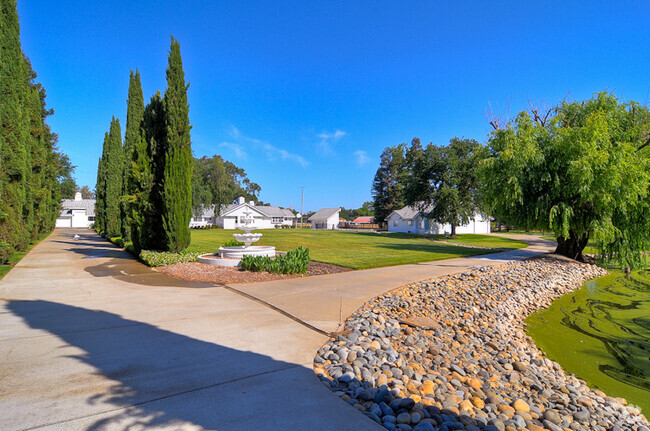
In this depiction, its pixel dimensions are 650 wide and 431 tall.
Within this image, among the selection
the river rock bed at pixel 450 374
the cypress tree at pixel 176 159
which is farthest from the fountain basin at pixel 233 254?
the river rock bed at pixel 450 374

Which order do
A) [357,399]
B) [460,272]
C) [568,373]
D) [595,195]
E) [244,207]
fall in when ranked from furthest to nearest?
[244,207]
[595,195]
[460,272]
[568,373]
[357,399]

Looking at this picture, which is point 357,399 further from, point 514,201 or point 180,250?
point 514,201

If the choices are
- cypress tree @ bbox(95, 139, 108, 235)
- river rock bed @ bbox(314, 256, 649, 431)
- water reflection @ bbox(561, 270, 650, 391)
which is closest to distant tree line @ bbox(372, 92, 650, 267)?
water reflection @ bbox(561, 270, 650, 391)

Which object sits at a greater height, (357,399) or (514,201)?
(514,201)

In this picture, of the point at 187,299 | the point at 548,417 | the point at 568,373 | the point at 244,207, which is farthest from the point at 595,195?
the point at 244,207

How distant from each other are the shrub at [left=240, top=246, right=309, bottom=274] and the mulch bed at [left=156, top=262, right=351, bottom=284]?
0.54 ft

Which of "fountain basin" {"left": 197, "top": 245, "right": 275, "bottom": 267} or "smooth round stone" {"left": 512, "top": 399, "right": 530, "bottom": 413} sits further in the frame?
"fountain basin" {"left": 197, "top": 245, "right": 275, "bottom": 267}

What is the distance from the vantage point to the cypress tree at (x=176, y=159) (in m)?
12.4

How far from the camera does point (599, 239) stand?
12617 mm

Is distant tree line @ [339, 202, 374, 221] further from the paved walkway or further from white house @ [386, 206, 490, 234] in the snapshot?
the paved walkway

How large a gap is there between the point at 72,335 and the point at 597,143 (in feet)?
56.8

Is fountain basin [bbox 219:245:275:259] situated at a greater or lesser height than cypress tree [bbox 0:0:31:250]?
lesser

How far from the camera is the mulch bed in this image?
9.01 m

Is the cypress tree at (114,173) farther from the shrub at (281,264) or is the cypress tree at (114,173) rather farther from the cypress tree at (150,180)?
the shrub at (281,264)
